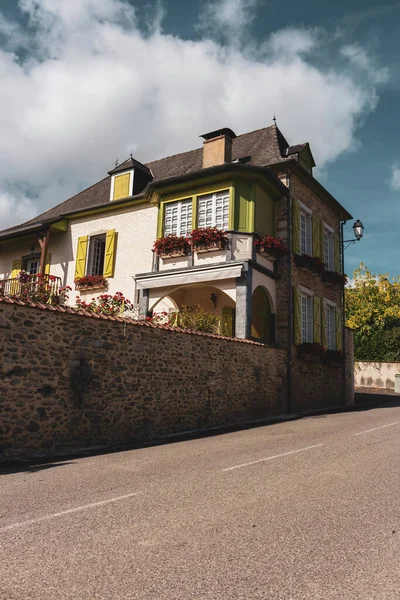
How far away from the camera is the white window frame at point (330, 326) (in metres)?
19.7

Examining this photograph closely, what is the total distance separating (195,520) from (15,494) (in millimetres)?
2249

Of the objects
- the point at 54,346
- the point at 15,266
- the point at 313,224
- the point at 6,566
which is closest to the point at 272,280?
the point at 313,224

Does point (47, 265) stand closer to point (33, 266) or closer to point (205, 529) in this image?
point (33, 266)

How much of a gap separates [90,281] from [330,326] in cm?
954

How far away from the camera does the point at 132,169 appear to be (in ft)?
61.7

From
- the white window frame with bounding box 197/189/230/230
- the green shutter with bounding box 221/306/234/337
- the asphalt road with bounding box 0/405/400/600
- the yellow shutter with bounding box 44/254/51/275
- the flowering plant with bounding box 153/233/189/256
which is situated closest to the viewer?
the asphalt road with bounding box 0/405/400/600

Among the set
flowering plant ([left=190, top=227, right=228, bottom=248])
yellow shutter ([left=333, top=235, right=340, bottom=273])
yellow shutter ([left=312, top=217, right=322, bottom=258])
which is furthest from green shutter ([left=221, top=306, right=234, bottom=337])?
yellow shutter ([left=333, top=235, right=340, bottom=273])

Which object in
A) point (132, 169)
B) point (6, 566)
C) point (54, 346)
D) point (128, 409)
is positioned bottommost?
point (6, 566)

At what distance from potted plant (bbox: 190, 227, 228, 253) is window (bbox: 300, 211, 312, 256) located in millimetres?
4042

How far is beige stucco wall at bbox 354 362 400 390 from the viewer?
30.5m

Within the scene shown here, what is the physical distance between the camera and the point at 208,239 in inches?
595

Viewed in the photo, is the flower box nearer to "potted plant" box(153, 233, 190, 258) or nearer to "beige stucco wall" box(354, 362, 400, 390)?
"potted plant" box(153, 233, 190, 258)

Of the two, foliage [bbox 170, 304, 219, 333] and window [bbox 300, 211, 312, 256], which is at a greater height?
window [bbox 300, 211, 312, 256]

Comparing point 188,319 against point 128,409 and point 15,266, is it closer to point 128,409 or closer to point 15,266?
point 128,409
